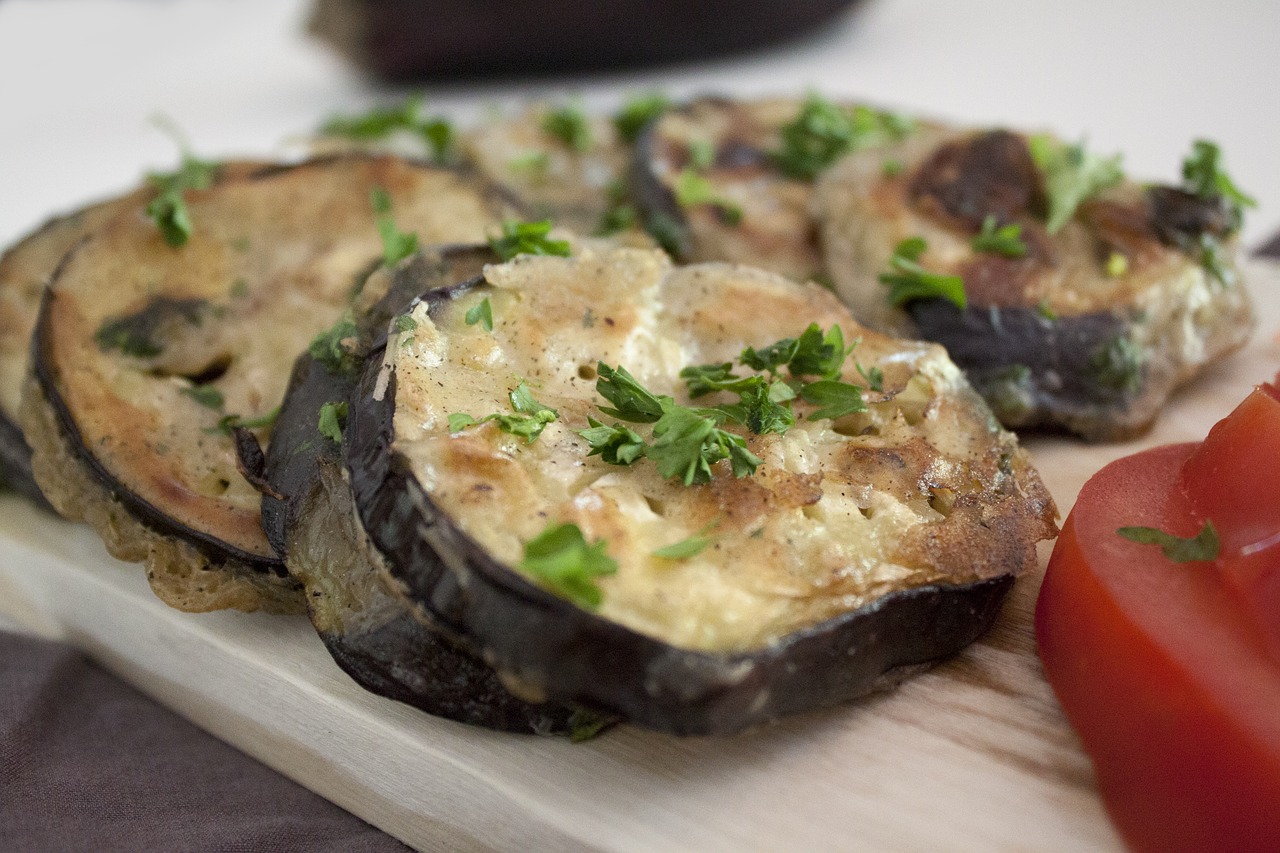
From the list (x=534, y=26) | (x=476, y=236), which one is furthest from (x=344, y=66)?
(x=476, y=236)

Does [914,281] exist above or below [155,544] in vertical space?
above

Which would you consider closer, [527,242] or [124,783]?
[124,783]

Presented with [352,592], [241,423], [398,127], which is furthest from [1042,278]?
[398,127]

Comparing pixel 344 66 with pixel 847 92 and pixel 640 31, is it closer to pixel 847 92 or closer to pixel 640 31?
pixel 640 31

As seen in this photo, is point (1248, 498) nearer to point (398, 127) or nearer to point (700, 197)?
point (700, 197)

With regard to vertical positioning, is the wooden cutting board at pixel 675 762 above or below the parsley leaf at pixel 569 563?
below

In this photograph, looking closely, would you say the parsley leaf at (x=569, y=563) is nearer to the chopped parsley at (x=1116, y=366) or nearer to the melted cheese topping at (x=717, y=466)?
the melted cheese topping at (x=717, y=466)

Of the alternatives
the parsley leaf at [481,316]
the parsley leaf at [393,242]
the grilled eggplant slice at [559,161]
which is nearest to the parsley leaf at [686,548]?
the parsley leaf at [481,316]
